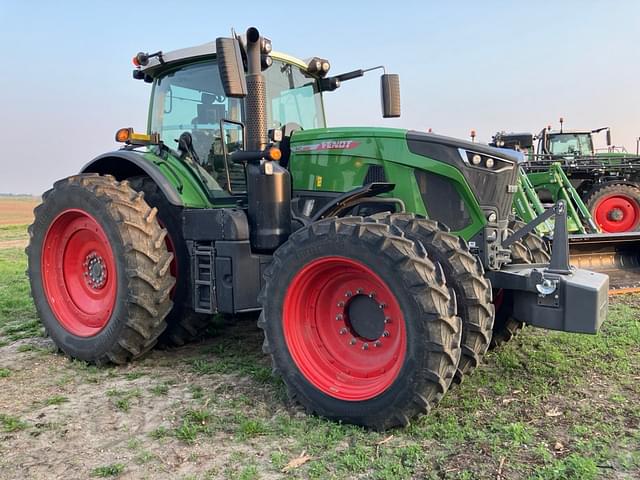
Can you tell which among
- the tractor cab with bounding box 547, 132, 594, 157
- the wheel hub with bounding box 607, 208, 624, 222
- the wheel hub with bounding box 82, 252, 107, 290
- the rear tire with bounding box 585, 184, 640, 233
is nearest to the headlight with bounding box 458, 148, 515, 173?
the wheel hub with bounding box 82, 252, 107, 290

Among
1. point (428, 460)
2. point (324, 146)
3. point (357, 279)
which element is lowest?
point (428, 460)

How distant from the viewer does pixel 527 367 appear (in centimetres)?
420

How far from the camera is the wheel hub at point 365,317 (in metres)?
3.47

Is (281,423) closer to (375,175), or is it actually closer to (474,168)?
(375,175)

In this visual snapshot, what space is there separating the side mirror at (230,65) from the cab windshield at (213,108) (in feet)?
2.88

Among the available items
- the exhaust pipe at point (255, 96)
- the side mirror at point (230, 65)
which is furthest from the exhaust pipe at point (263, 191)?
the side mirror at point (230, 65)

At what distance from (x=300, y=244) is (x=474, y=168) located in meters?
1.37

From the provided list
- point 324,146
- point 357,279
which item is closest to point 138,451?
point 357,279

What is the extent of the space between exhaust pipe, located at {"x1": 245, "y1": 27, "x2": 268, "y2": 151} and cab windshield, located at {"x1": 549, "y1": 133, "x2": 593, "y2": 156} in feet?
43.8

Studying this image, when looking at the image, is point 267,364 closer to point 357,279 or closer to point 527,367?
point 357,279

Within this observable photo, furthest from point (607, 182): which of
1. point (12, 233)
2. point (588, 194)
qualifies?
point (12, 233)

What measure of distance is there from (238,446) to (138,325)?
4.94 ft

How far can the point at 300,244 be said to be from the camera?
11.3 feet

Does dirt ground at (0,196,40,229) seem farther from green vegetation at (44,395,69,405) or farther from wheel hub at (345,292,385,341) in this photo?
wheel hub at (345,292,385,341)
